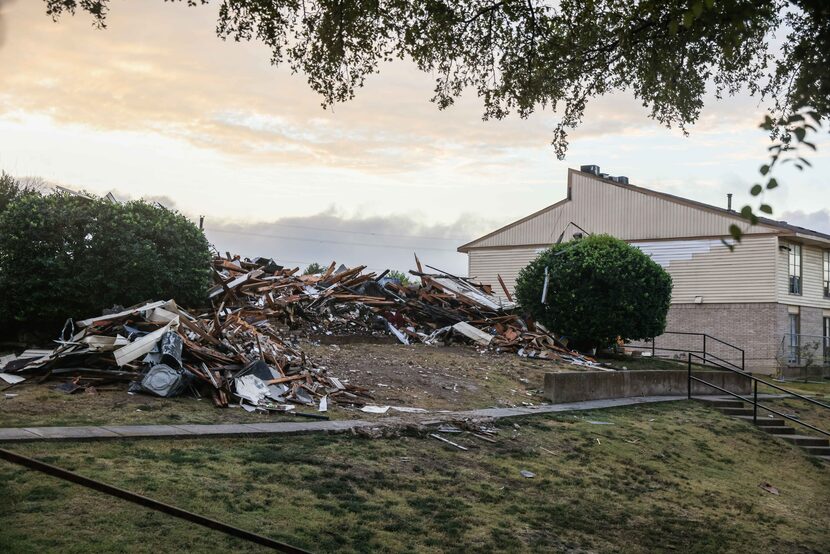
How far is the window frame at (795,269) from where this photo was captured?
37.2 m

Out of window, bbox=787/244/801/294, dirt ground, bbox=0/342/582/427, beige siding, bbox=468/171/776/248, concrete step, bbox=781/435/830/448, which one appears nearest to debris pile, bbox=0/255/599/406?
dirt ground, bbox=0/342/582/427

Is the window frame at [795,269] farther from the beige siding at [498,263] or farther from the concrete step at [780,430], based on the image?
the concrete step at [780,430]

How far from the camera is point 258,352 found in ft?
48.9

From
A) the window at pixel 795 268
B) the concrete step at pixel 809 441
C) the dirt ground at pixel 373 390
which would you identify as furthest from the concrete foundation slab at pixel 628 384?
the window at pixel 795 268

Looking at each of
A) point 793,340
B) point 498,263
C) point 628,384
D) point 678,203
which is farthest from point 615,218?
point 628,384

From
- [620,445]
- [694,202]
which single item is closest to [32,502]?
[620,445]

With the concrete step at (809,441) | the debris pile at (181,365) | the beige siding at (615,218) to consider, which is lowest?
the concrete step at (809,441)

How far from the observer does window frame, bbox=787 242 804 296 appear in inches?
1463

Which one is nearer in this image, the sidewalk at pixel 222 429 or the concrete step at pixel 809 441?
the sidewalk at pixel 222 429

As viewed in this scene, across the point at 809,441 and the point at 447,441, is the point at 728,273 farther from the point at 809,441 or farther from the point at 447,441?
the point at 447,441

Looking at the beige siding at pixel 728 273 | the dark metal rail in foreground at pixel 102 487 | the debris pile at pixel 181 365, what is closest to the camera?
the dark metal rail in foreground at pixel 102 487

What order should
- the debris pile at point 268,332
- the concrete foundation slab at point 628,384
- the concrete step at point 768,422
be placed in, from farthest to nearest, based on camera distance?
the concrete step at point 768,422
the concrete foundation slab at point 628,384
the debris pile at point 268,332

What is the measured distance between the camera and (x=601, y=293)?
23641 mm

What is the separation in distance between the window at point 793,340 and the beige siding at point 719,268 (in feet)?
8.80
